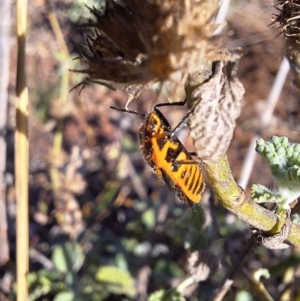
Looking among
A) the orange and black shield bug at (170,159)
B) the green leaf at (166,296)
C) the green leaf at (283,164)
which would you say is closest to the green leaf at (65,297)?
the green leaf at (166,296)

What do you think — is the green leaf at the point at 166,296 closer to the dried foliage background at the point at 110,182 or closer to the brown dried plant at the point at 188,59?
the dried foliage background at the point at 110,182

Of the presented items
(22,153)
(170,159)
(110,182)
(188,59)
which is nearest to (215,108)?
(188,59)

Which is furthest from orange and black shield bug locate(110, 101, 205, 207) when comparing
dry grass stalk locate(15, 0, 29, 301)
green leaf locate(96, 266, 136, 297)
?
green leaf locate(96, 266, 136, 297)

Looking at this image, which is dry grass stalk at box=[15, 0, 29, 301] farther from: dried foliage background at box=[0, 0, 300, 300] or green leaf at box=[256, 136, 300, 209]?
green leaf at box=[256, 136, 300, 209]

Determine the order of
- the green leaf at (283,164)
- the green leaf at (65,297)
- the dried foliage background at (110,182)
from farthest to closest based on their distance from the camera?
the dried foliage background at (110,182)
the green leaf at (65,297)
the green leaf at (283,164)

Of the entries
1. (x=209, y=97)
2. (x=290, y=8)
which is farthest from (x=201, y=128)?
(x=290, y=8)

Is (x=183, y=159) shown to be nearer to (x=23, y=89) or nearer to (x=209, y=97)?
(x=209, y=97)
